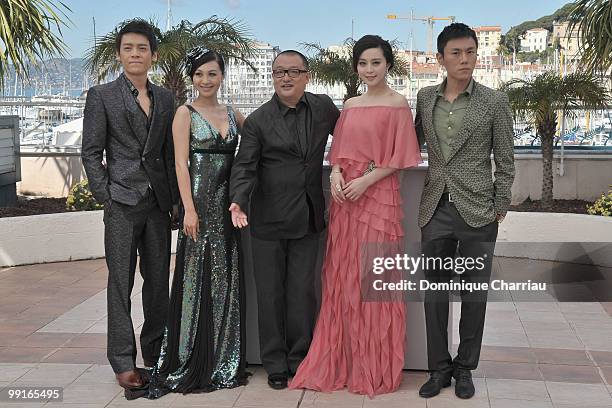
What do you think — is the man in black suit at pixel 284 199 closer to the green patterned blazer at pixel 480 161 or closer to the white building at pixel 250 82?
the green patterned blazer at pixel 480 161

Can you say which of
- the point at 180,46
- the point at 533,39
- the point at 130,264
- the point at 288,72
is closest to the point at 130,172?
the point at 130,264

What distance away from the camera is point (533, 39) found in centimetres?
11119

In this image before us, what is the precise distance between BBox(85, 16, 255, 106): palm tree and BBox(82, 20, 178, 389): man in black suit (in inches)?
197

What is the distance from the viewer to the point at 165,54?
359 inches

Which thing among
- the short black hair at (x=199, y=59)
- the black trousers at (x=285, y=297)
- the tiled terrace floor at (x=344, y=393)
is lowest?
the tiled terrace floor at (x=344, y=393)

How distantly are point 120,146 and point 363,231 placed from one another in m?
1.26

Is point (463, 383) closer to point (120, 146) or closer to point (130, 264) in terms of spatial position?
point (130, 264)

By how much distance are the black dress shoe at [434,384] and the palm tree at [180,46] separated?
5.77 m

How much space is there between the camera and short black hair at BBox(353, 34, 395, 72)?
4.12m

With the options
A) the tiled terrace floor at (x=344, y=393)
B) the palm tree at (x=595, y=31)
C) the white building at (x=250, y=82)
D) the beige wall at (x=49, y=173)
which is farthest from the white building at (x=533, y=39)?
the tiled terrace floor at (x=344, y=393)

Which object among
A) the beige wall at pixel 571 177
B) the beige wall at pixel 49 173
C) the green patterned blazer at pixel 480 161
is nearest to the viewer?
the green patterned blazer at pixel 480 161

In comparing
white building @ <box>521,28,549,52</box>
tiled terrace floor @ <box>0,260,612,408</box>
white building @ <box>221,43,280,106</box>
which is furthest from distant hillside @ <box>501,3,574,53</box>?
tiled terrace floor @ <box>0,260,612,408</box>

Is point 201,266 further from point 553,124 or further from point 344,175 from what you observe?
point 553,124

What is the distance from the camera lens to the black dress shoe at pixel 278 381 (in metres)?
4.34
